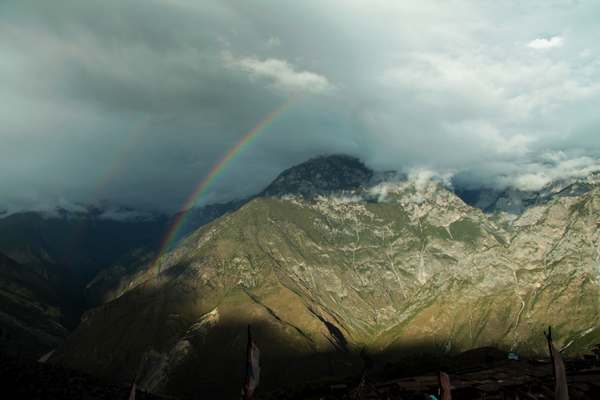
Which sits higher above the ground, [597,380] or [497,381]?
[597,380]

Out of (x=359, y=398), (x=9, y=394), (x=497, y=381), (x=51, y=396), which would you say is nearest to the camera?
(x=359, y=398)

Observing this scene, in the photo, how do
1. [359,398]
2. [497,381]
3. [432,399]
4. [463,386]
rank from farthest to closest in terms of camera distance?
[497,381] < [463,386] < [359,398] < [432,399]

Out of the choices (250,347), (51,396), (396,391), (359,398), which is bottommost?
(51,396)

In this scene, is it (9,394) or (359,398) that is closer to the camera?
(359,398)

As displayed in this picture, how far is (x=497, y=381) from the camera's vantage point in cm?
16188

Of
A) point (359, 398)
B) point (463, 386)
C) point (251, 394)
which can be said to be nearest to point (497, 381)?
point (463, 386)

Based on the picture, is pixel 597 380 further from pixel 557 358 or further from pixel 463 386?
pixel 557 358

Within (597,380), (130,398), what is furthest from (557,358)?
(597,380)

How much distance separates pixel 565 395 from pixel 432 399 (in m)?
7.13

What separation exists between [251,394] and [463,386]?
147359mm

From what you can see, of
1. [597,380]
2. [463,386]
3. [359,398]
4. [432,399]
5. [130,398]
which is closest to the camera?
[130,398]

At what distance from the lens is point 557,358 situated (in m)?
15.0

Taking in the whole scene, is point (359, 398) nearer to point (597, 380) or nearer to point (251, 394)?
point (251, 394)

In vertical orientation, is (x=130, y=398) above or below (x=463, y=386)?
above
